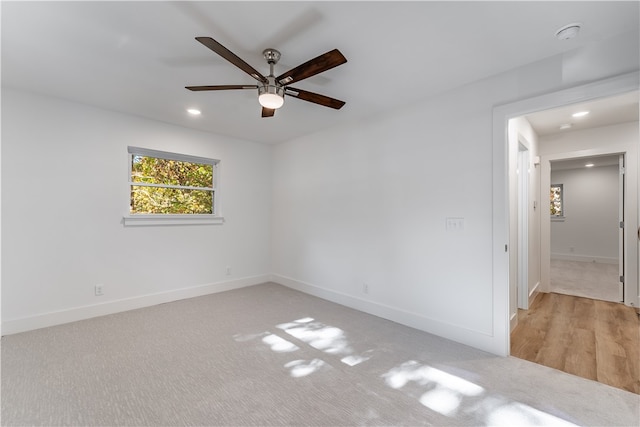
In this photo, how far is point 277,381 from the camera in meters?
2.02

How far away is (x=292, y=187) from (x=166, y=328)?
267 cm

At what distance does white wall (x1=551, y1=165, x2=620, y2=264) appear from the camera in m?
6.58

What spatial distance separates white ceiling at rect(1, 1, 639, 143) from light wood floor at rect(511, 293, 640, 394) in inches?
97.8

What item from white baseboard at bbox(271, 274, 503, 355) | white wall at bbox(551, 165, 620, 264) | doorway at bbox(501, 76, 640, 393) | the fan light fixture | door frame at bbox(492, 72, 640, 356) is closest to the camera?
the fan light fixture

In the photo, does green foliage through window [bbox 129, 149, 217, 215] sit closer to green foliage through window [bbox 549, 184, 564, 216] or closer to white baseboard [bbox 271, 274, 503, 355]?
white baseboard [bbox 271, 274, 503, 355]

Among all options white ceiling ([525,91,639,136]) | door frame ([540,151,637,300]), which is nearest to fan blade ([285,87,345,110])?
white ceiling ([525,91,639,136])

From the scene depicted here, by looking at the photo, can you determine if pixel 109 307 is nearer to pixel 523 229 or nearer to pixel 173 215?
pixel 173 215

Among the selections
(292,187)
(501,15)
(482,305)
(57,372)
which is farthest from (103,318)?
(501,15)

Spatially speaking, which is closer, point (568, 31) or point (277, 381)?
point (568, 31)

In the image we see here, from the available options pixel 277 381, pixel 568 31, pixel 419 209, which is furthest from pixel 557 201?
pixel 277 381

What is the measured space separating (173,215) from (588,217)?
30.3 feet

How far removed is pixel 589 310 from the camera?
3559mm

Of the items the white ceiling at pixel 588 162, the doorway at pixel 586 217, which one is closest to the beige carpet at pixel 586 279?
the doorway at pixel 586 217

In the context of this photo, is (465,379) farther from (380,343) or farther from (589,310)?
(589,310)
